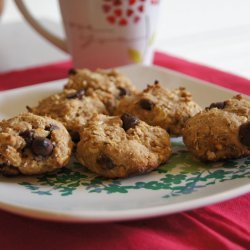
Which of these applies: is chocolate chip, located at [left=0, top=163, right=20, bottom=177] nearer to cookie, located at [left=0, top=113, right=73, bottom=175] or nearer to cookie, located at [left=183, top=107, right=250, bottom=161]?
cookie, located at [left=0, top=113, right=73, bottom=175]

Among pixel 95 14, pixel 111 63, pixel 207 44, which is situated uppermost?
pixel 95 14

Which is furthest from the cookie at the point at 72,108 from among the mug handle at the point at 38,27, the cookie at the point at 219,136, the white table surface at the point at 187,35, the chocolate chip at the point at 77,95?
the white table surface at the point at 187,35

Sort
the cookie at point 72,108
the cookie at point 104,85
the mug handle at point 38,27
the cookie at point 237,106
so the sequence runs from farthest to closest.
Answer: the mug handle at point 38,27
the cookie at point 104,85
the cookie at point 72,108
the cookie at point 237,106

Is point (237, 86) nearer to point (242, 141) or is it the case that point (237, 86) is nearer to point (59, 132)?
point (242, 141)

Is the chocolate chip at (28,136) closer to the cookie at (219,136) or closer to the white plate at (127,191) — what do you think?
the white plate at (127,191)

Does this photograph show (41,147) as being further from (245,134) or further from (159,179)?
(245,134)

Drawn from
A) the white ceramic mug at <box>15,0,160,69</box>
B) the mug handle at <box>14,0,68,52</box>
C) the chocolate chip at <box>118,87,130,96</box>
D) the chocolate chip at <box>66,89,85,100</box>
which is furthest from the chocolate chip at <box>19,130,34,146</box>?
the mug handle at <box>14,0,68,52</box>

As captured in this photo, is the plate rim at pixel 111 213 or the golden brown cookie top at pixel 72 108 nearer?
the plate rim at pixel 111 213

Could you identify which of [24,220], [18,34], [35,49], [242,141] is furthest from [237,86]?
[18,34]

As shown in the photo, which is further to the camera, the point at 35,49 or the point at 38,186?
the point at 35,49
